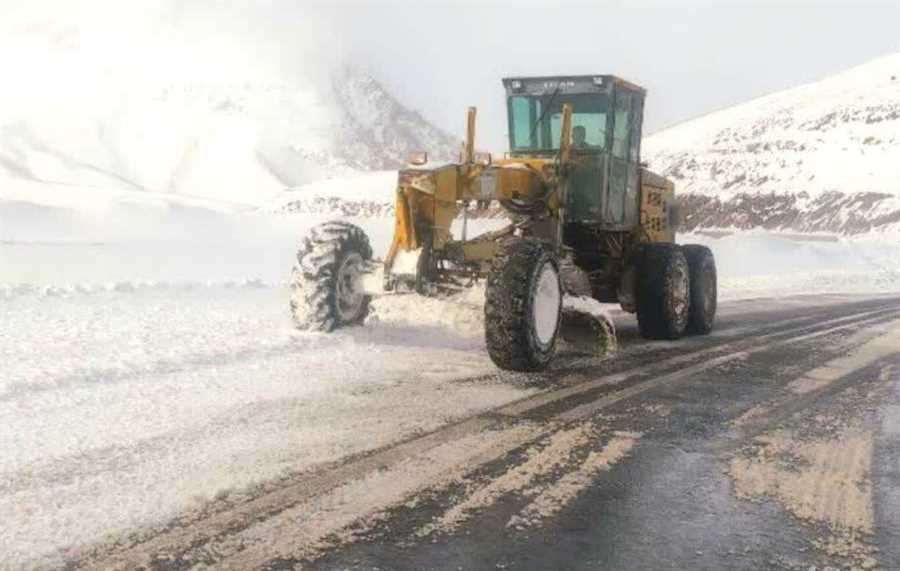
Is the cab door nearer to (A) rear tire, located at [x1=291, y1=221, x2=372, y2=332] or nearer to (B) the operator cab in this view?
(B) the operator cab

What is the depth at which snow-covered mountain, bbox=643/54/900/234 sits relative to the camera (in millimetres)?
53875

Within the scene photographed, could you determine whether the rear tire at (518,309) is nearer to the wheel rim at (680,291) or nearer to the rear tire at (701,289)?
the wheel rim at (680,291)

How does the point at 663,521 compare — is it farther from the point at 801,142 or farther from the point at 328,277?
the point at 801,142

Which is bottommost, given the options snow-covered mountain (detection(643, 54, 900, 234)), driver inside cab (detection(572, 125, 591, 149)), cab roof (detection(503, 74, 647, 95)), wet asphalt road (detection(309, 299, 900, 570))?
wet asphalt road (detection(309, 299, 900, 570))

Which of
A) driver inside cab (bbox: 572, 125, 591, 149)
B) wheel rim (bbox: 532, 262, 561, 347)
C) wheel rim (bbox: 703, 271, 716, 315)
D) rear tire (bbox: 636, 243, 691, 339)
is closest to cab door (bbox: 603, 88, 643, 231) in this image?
driver inside cab (bbox: 572, 125, 591, 149)

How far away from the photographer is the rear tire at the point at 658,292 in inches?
354

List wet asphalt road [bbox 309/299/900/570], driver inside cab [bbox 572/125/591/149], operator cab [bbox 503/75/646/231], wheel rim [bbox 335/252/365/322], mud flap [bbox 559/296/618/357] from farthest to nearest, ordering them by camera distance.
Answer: driver inside cab [bbox 572/125/591/149]
operator cab [bbox 503/75/646/231]
wheel rim [bbox 335/252/365/322]
mud flap [bbox 559/296/618/357]
wet asphalt road [bbox 309/299/900/570]

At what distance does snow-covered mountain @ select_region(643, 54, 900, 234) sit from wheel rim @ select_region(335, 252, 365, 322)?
145ft

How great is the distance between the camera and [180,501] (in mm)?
3387

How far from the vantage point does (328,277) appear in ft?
26.3

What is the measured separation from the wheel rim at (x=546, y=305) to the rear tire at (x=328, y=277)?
6.41ft

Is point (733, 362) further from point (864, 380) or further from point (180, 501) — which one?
point (180, 501)

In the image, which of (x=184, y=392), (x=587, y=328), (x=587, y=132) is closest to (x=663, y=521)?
(x=184, y=392)

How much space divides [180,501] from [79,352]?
12.8 ft
